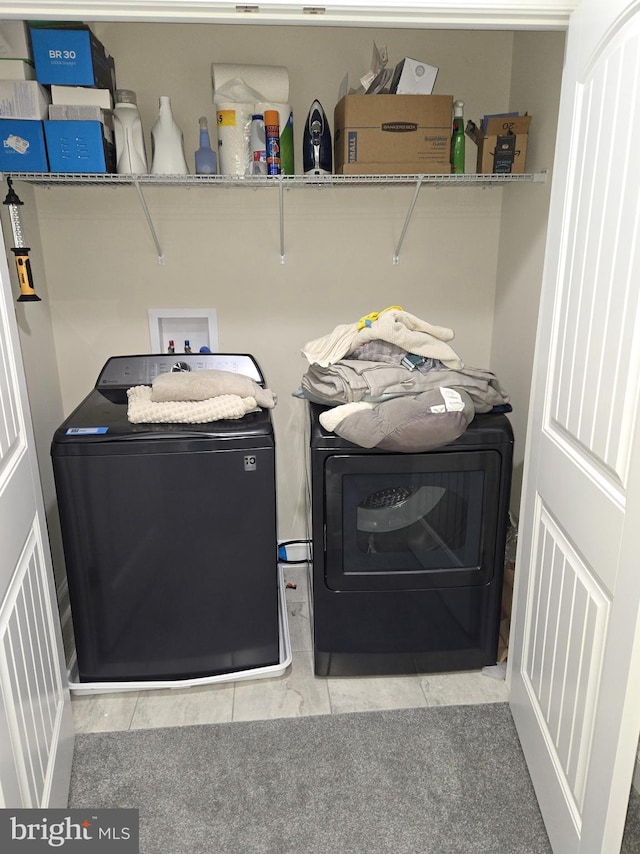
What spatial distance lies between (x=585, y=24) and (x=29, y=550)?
1.67 meters

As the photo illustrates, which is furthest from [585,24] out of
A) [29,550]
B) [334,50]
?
[29,550]

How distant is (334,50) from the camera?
2244 mm

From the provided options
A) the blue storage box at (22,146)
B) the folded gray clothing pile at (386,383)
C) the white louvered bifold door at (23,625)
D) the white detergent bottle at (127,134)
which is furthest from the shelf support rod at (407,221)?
the white louvered bifold door at (23,625)

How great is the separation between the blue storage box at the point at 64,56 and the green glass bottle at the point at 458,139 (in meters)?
1.15

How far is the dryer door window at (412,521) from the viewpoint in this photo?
1.88 meters

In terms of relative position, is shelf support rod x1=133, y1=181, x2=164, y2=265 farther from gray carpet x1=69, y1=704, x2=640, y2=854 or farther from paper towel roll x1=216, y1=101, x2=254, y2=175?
gray carpet x1=69, y1=704, x2=640, y2=854

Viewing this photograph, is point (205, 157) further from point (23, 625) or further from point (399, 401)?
point (23, 625)

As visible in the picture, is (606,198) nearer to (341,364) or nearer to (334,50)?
(341,364)

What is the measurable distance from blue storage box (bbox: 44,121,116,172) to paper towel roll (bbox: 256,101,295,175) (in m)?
0.52

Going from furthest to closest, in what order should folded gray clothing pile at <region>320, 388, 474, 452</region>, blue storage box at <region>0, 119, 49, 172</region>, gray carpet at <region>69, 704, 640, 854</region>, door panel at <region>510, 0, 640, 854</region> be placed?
blue storage box at <region>0, 119, 49, 172</region>, folded gray clothing pile at <region>320, 388, 474, 452</region>, gray carpet at <region>69, 704, 640, 854</region>, door panel at <region>510, 0, 640, 854</region>

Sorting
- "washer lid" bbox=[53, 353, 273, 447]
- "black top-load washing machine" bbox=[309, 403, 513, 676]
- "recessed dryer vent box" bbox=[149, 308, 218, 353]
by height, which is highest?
"recessed dryer vent box" bbox=[149, 308, 218, 353]

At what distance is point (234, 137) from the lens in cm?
206

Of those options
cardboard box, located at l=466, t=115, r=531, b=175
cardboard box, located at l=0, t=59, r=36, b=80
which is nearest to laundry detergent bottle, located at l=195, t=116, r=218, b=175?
cardboard box, located at l=0, t=59, r=36, b=80

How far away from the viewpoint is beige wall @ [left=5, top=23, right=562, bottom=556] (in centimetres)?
222
